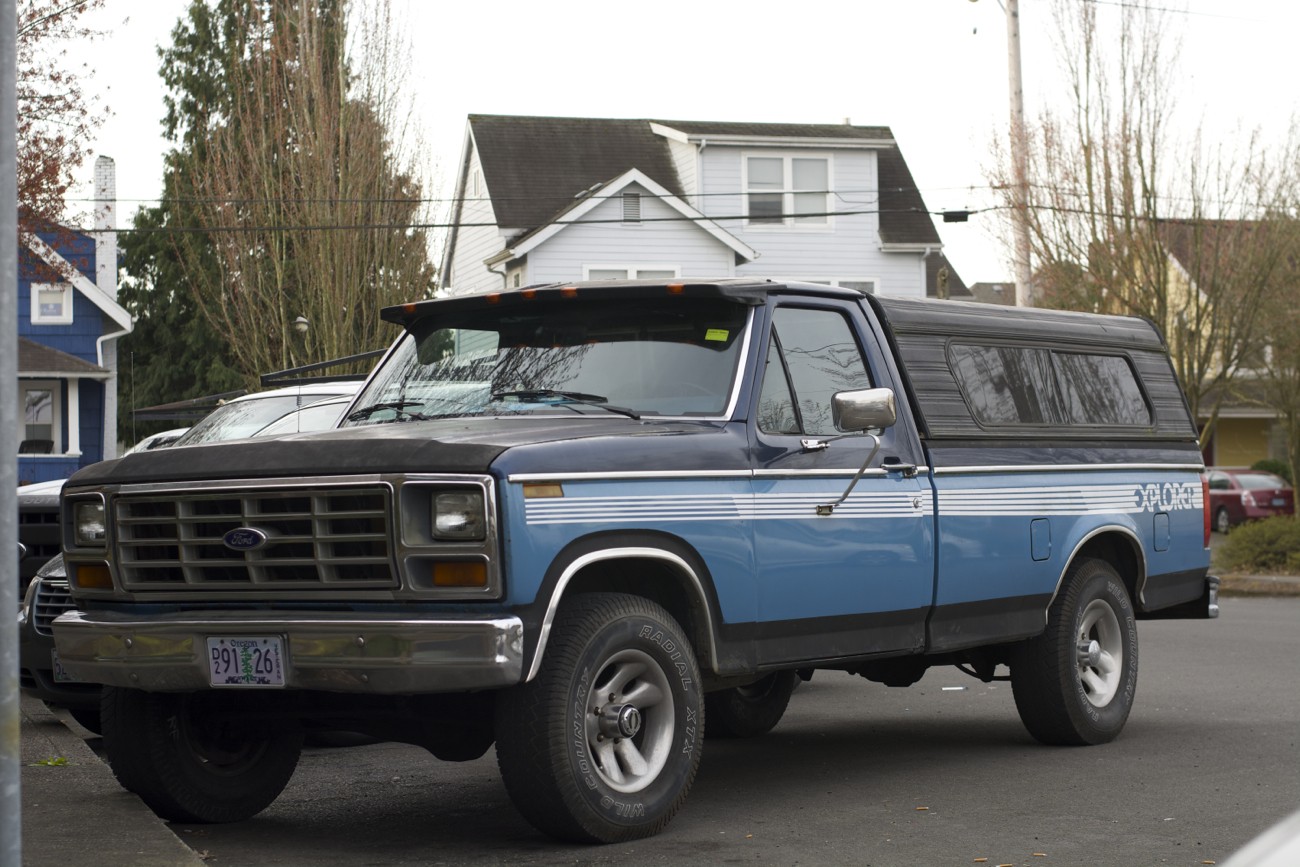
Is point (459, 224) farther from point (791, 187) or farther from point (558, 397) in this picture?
point (558, 397)

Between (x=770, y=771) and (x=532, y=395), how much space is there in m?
2.37

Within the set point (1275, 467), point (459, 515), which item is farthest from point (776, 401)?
point (1275, 467)

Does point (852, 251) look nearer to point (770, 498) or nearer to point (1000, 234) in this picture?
point (1000, 234)

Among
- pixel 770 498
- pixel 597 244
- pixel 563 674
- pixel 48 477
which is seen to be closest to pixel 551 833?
pixel 563 674

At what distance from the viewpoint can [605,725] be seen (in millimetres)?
6496

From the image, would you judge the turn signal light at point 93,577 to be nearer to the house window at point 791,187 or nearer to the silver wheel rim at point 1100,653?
the silver wheel rim at point 1100,653

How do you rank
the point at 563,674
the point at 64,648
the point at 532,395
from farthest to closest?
the point at 532,395, the point at 64,648, the point at 563,674

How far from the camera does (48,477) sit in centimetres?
3275

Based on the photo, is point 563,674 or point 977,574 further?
point 977,574

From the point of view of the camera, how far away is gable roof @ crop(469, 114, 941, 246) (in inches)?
1497

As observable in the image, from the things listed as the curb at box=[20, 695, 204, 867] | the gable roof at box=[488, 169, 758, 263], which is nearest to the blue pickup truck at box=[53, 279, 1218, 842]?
the curb at box=[20, 695, 204, 867]

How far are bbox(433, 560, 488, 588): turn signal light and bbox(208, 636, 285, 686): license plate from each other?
1.96 feet

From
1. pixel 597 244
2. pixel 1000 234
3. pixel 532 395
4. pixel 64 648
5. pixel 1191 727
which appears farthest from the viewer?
pixel 597 244

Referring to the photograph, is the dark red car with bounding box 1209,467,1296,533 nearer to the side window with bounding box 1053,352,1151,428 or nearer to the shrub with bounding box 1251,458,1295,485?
the shrub with bounding box 1251,458,1295,485
